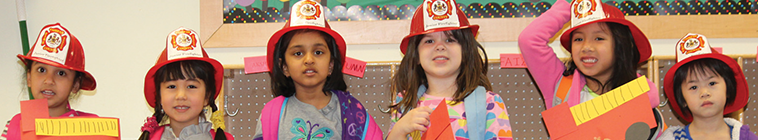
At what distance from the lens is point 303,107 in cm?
158

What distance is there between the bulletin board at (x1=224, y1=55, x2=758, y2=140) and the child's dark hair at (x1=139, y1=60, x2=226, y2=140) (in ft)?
1.15

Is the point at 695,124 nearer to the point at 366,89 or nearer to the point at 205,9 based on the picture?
the point at 366,89

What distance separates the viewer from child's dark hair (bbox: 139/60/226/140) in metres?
1.49

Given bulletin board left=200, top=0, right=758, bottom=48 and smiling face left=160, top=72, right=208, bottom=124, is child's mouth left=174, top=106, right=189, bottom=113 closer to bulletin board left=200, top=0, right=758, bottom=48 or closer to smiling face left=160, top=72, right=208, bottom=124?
smiling face left=160, top=72, right=208, bottom=124

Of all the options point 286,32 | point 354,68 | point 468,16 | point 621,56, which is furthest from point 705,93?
point 286,32

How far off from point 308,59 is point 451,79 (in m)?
0.47

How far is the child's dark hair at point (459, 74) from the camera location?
1478 mm

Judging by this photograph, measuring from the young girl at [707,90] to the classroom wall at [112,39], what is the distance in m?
2.00

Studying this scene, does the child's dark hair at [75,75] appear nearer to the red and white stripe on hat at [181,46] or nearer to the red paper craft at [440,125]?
the red and white stripe on hat at [181,46]

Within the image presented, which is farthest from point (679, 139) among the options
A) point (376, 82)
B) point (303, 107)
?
point (303, 107)

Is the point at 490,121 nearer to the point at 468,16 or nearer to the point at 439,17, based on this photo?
the point at 439,17

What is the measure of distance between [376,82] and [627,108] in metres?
0.95

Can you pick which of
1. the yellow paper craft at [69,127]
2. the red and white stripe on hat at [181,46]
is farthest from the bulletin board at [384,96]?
the yellow paper craft at [69,127]

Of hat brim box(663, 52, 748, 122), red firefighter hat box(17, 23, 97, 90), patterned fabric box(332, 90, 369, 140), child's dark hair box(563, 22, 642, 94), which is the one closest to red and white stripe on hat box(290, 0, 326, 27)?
patterned fabric box(332, 90, 369, 140)
